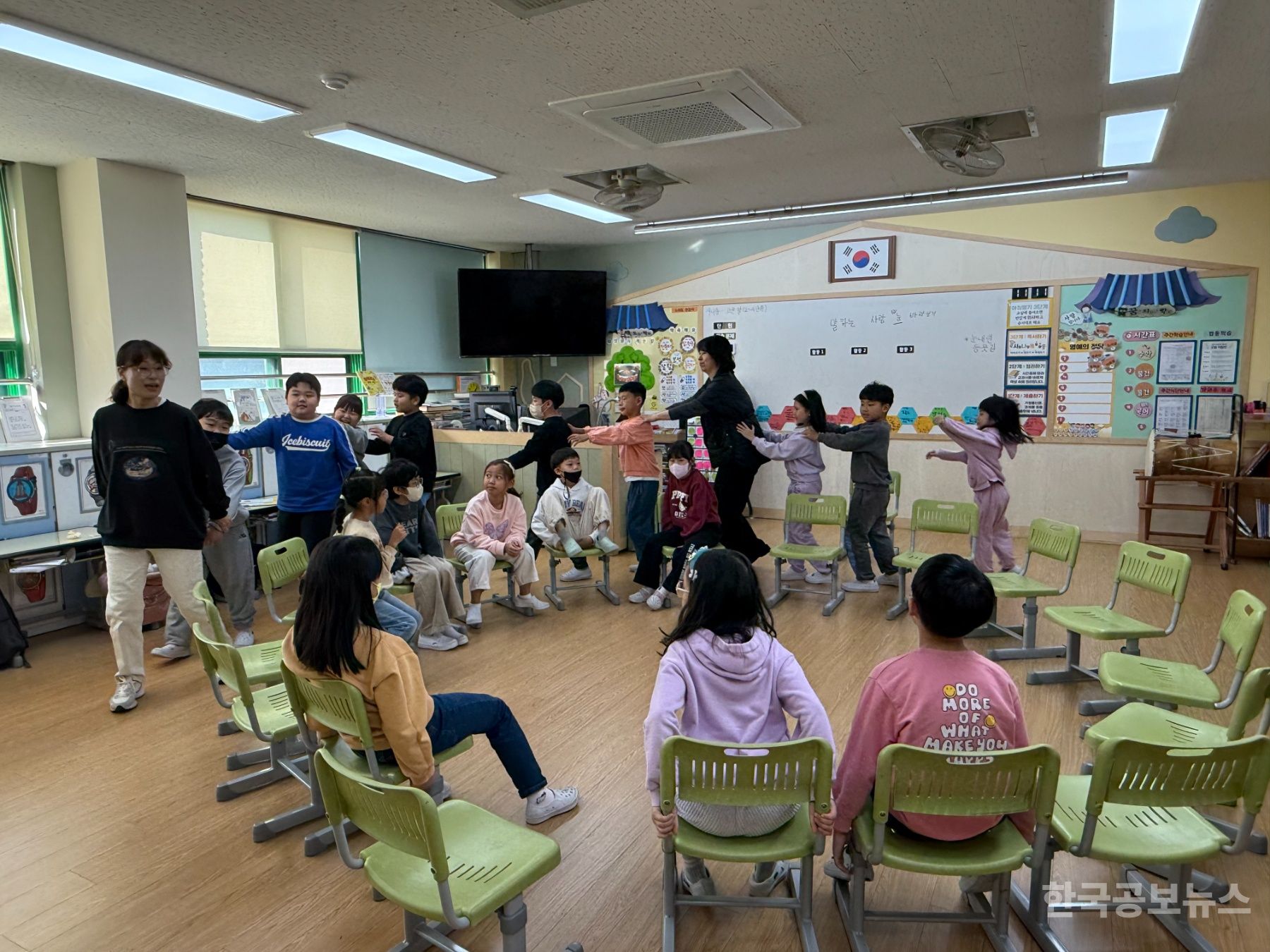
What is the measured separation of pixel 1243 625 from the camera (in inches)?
105

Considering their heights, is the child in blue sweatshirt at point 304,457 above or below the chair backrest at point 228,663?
above

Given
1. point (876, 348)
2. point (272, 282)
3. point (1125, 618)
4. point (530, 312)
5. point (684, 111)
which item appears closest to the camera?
point (1125, 618)

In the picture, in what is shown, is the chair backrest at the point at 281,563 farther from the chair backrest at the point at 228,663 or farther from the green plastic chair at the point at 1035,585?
the green plastic chair at the point at 1035,585

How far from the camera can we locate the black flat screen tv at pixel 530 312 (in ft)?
26.0

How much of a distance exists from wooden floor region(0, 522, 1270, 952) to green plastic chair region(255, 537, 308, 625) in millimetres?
623

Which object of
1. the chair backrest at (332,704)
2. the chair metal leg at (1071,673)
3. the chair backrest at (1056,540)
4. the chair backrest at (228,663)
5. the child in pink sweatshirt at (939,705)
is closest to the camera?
the child in pink sweatshirt at (939,705)

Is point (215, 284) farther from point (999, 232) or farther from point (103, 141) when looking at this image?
point (999, 232)

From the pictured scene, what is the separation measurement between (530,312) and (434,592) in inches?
175

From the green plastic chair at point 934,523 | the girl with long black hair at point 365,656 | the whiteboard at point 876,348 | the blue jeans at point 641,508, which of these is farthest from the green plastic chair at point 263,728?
the whiteboard at point 876,348

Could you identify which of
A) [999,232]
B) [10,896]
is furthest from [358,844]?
[999,232]

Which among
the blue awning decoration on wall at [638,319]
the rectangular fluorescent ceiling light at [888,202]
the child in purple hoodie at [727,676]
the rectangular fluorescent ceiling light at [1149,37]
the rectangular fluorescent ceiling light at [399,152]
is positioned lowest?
the child in purple hoodie at [727,676]

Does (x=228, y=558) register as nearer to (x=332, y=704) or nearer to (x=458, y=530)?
(x=458, y=530)

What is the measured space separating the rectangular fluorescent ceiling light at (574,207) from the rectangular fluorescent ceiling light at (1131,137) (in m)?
3.45

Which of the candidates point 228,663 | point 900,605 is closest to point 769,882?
point 228,663
